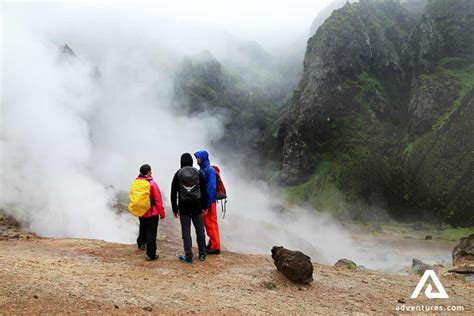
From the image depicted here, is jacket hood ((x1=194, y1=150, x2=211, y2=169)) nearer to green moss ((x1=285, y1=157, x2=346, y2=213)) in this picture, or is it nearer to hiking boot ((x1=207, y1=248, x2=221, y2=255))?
hiking boot ((x1=207, y1=248, x2=221, y2=255))

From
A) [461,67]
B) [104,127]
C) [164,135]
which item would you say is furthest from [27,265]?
[461,67]

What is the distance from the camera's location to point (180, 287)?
713cm

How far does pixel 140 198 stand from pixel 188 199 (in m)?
1.08

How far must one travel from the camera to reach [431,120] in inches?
2761

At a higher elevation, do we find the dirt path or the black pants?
the black pants

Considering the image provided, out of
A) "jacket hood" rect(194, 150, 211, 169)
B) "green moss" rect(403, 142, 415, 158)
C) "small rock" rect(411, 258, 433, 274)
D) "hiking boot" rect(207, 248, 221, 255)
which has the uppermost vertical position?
"green moss" rect(403, 142, 415, 158)

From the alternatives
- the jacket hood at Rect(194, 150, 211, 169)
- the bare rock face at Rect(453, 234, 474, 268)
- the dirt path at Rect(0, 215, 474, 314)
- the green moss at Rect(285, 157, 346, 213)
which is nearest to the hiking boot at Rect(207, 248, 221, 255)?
the dirt path at Rect(0, 215, 474, 314)

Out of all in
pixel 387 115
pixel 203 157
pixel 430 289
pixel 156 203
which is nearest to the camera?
pixel 430 289

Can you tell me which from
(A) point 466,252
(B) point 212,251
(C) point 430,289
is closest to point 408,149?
(A) point 466,252

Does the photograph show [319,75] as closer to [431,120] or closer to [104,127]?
[431,120]

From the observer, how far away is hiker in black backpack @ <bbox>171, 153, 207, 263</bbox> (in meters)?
8.64

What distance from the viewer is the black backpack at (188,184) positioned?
8.60 meters

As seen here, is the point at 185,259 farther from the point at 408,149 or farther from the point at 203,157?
the point at 408,149

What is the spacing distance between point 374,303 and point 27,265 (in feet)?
22.0
